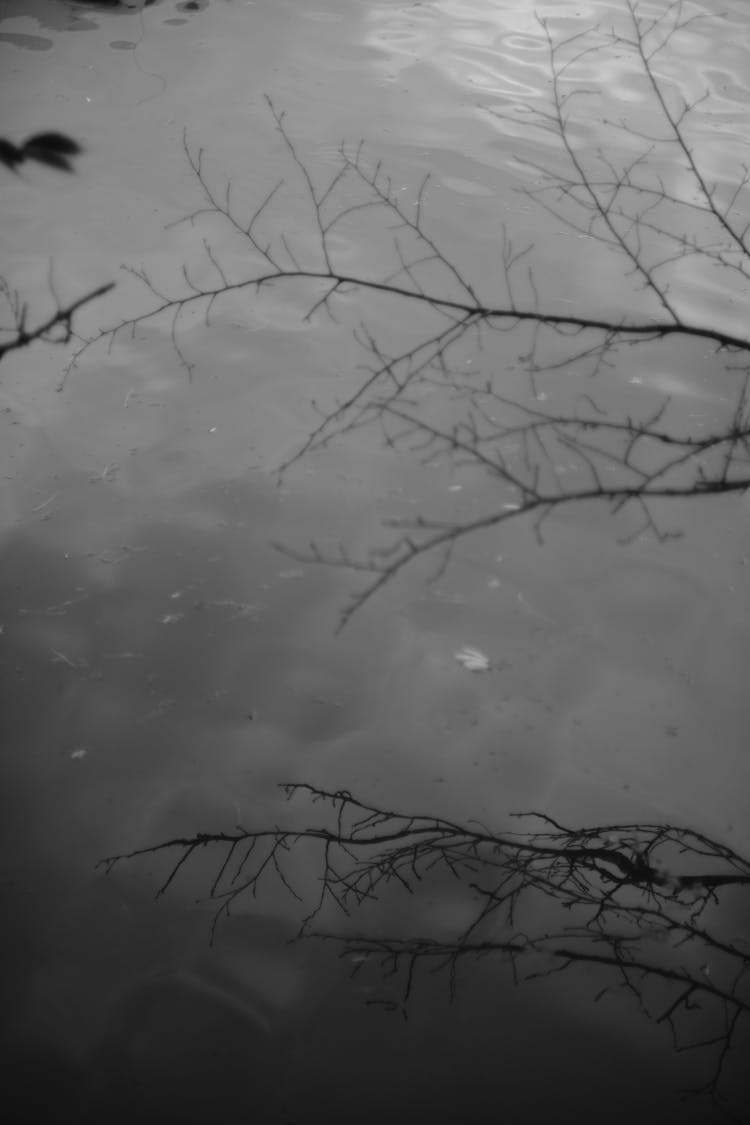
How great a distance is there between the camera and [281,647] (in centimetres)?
232

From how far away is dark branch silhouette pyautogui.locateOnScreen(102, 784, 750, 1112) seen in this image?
1.72m

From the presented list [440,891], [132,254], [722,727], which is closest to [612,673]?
[722,727]

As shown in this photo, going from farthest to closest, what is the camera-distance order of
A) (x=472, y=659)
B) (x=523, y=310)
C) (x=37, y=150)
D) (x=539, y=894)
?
1. (x=523, y=310)
2. (x=472, y=659)
3. (x=539, y=894)
4. (x=37, y=150)

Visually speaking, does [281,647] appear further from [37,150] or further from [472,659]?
[37,150]

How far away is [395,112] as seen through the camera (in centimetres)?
403

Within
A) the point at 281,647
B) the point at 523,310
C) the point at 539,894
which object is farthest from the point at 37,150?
the point at 523,310

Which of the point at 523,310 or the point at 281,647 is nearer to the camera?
the point at 281,647

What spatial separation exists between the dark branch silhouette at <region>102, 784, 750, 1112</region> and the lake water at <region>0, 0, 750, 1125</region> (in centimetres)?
4

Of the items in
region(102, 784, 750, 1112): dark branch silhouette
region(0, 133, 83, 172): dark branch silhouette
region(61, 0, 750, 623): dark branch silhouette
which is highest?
region(0, 133, 83, 172): dark branch silhouette

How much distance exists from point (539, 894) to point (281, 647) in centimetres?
85

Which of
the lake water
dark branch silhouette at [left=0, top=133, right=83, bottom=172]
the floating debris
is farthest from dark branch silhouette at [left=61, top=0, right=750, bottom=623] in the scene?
dark branch silhouette at [left=0, top=133, right=83, bottom=172]

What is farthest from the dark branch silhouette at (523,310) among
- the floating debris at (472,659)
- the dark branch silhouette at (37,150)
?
the dark branch silhouette at (37,150)

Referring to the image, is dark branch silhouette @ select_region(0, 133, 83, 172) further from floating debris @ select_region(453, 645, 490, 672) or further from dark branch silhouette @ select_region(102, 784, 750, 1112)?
floating debris @ select_region(453, 645, 490, 672)

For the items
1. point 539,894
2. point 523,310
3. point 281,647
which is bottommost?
point 539,894
